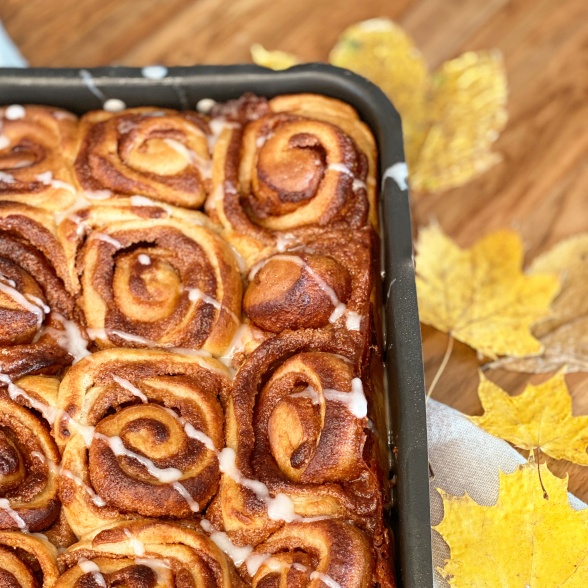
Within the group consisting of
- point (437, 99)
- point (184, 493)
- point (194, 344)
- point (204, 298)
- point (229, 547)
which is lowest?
point (229, 547)

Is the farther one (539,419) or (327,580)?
(539,419)

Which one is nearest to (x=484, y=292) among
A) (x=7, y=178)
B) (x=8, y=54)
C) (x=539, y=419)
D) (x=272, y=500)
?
(x=539, y=419)

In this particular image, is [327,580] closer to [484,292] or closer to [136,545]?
[136,545]

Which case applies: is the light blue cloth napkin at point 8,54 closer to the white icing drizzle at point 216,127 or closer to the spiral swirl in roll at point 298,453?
the white icing drizzle at point 216,127

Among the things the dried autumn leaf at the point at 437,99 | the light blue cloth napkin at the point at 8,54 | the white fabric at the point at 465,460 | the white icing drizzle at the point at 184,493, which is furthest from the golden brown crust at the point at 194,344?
the light blue cloth napkin at the point at 8,54

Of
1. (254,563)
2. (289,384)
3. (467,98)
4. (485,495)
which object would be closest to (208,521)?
(254,563)

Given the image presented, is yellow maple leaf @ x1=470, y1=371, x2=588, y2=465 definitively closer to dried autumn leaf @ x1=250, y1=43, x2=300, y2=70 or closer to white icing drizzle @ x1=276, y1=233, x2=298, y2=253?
white icing drizzle @ x1=276, y1=233, x2=298, y2=253

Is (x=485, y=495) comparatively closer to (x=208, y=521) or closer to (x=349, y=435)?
(x=349, y=435)
